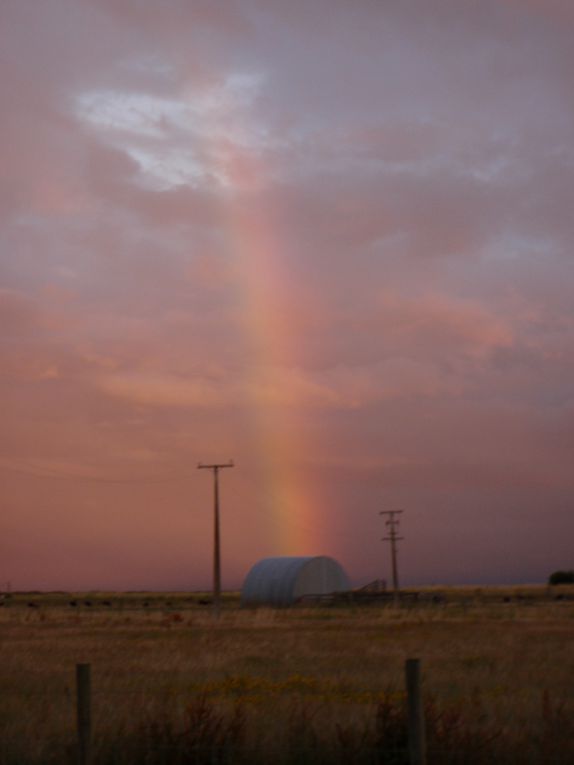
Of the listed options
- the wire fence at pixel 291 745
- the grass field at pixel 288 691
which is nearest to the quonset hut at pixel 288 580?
the grass field at pixel 288 691

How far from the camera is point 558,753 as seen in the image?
10195mm

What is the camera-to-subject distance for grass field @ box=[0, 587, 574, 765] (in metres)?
10.3

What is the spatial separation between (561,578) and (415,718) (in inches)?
5056

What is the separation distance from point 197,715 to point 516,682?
926 centimetres

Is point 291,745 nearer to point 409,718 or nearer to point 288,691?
point 409,718

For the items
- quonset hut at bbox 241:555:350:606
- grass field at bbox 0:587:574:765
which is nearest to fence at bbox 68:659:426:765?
grass field at bbox 0:587:574:765

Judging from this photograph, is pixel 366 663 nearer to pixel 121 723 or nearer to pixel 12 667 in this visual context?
pixel 12 667

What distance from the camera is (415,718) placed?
30.7ft

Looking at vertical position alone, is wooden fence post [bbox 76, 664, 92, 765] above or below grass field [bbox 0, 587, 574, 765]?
above

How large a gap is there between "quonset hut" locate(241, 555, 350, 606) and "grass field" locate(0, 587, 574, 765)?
97.3 ft

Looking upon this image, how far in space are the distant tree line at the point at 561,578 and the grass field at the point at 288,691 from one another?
3726 inches

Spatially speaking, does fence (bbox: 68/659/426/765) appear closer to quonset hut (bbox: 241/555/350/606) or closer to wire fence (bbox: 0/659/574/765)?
wire fence (bbox: 0/659/574/765)

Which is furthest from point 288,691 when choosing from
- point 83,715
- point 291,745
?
point 83,715

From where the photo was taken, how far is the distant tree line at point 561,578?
130625 millimetres
